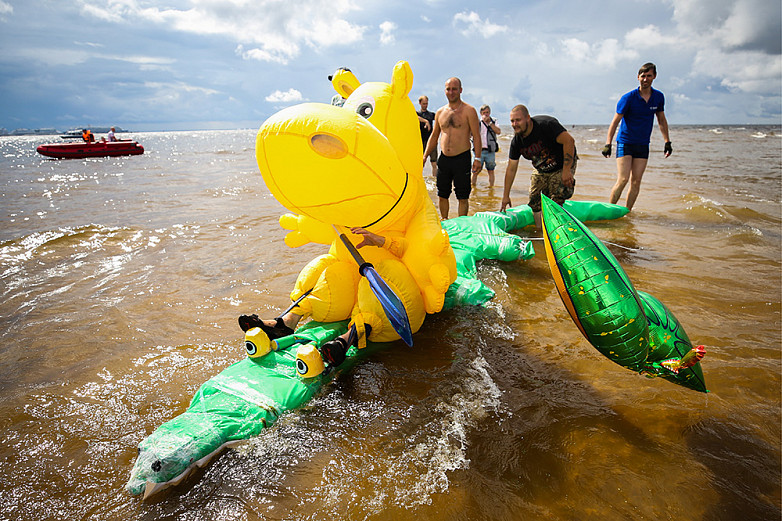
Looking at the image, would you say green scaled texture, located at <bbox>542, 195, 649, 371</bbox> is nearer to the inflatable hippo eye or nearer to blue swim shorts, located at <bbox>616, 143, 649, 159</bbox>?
the inflatable hippo eye

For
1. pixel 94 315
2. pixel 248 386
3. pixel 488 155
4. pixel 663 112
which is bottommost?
pixel 94 315

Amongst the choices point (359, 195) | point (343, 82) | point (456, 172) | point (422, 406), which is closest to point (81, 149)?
point (456, 172)

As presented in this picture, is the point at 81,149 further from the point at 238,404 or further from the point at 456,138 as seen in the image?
the point at 238,404

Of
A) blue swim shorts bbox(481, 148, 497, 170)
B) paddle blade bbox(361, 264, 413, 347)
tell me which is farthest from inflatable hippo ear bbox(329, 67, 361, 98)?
blue swim shorts bbox(481, 148, 497, 170)

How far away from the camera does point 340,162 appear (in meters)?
2.35

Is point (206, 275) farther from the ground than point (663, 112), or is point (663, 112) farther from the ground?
point (663, 112)

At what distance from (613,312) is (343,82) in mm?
2803

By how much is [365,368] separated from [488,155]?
325 inches

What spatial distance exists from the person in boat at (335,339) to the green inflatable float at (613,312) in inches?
48.3

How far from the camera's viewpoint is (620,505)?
182 centimetres

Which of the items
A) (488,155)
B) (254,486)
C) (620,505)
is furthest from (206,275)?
(488,155)

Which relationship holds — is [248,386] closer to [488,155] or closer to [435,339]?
[435,339]

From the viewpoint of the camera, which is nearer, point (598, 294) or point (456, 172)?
point (598, 294)

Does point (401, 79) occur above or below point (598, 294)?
above
